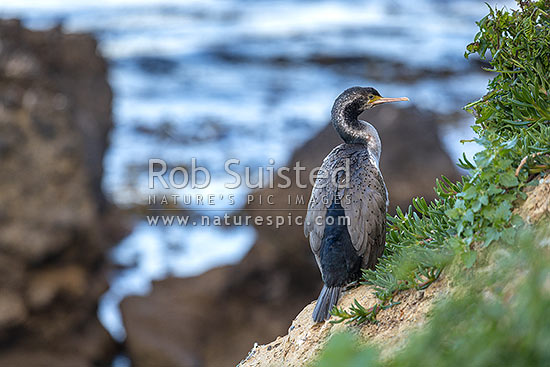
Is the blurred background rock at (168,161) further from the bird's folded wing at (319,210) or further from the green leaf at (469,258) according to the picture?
the green leaf at (469,258)

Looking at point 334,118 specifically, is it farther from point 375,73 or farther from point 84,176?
point 375,73

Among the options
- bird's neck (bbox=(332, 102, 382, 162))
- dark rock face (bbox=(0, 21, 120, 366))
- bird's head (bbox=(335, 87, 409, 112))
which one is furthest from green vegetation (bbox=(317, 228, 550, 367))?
dark rock face (bbox=(0, 21, 120, 366))

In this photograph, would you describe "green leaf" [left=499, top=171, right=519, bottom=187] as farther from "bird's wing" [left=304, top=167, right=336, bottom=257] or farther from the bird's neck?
the bird's neck

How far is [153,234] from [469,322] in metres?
12.5

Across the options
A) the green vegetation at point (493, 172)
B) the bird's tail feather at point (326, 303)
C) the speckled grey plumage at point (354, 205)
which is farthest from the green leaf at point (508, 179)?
the speckled grey plumage at point (354, 205)

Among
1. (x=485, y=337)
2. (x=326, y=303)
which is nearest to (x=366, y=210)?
(x=326, y=303)

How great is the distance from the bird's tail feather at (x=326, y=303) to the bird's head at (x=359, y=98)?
1.68m

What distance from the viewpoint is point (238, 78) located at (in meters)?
22.9

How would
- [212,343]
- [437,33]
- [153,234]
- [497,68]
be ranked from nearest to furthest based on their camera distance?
[497,68] < [212,343] < [153,234] < [437,33]

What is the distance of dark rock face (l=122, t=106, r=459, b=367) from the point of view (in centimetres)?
858

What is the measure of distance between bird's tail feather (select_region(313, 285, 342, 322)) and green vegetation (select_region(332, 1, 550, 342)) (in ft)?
0.96

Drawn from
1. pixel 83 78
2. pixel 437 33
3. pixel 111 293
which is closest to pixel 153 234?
pixel 111 293

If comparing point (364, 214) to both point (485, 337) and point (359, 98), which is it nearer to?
point (359, 98)

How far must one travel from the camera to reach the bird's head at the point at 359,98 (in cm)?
509
